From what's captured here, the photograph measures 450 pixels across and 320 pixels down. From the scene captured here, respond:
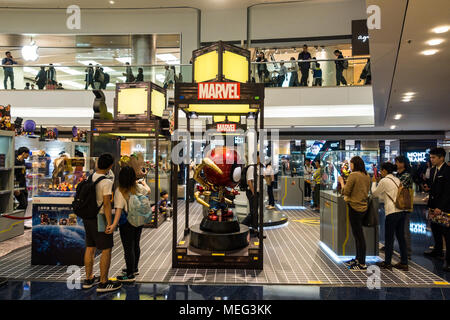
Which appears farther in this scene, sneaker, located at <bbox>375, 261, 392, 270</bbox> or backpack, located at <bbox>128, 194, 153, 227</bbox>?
sneaker, located at <bbox>375, 261, 392, 270</bbox>

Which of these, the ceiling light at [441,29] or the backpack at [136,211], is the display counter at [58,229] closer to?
the backpack at [136,211]

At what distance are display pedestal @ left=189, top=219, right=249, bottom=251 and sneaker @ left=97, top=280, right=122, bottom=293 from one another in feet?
4.49

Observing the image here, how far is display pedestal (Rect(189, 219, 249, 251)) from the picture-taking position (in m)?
4.37

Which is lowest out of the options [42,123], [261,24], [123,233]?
[123,233]

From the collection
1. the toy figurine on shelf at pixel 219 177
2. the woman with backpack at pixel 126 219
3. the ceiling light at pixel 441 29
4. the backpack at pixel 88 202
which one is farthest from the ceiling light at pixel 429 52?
the backpack at pixel 88 202

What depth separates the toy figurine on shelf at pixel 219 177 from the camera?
4.50 metres

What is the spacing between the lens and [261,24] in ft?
45.4

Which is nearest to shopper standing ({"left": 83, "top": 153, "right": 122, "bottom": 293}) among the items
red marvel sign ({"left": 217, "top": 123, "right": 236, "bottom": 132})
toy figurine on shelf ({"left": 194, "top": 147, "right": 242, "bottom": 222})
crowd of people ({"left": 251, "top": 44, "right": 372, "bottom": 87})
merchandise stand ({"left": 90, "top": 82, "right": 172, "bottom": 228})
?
toy figurine on shelf ({"left": 194, "top": 147, "right": 242, "bottom": 222})

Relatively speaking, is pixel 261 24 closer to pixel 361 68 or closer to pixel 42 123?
pixel 361 68

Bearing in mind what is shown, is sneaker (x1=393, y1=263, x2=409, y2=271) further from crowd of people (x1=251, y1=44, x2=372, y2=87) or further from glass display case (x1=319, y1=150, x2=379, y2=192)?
crowd of people (x1=251, y1=44, x2=372, y2=87)

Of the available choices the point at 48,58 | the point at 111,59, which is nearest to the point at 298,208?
the point at 111,59

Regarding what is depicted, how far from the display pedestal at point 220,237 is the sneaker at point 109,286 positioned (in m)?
1.37
